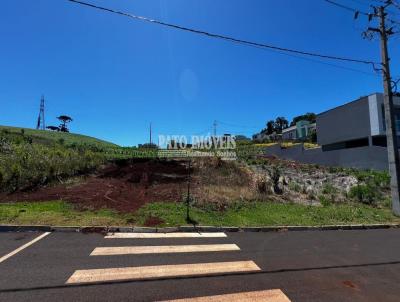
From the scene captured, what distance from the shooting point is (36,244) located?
657 centimetres

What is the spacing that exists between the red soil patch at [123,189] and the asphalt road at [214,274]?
11.2 feet

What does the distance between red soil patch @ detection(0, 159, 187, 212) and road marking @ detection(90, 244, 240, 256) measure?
11.2 feet

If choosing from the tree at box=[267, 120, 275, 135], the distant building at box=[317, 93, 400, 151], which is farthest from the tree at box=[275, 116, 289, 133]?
the distant building at box=[317, 93, 400, 151]

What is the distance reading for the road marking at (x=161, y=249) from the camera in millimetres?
6286

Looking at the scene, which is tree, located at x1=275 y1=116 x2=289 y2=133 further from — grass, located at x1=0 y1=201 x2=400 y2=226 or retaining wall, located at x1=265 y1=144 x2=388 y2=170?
grass, located at x1=0 y1=201 x2=400 y2=226

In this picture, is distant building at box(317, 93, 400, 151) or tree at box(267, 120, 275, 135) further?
tree at box(267, 120, 275, 135)

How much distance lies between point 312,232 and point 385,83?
27.8 feet

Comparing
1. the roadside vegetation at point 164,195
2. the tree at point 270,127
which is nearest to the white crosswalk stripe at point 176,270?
the roadside vegetation at point 164,195

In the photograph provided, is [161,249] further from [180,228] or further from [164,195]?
[164,195]

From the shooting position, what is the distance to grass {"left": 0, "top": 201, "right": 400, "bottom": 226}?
851 centimetres

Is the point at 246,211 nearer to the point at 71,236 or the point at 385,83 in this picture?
the point at 71,236

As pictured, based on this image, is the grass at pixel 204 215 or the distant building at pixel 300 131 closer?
the grass at pixel 204 215

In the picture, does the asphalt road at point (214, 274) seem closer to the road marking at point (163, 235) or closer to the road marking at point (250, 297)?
the road marking at point (250, 297)

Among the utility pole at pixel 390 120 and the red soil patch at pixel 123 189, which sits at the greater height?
the utility pole at pixel 390 120
